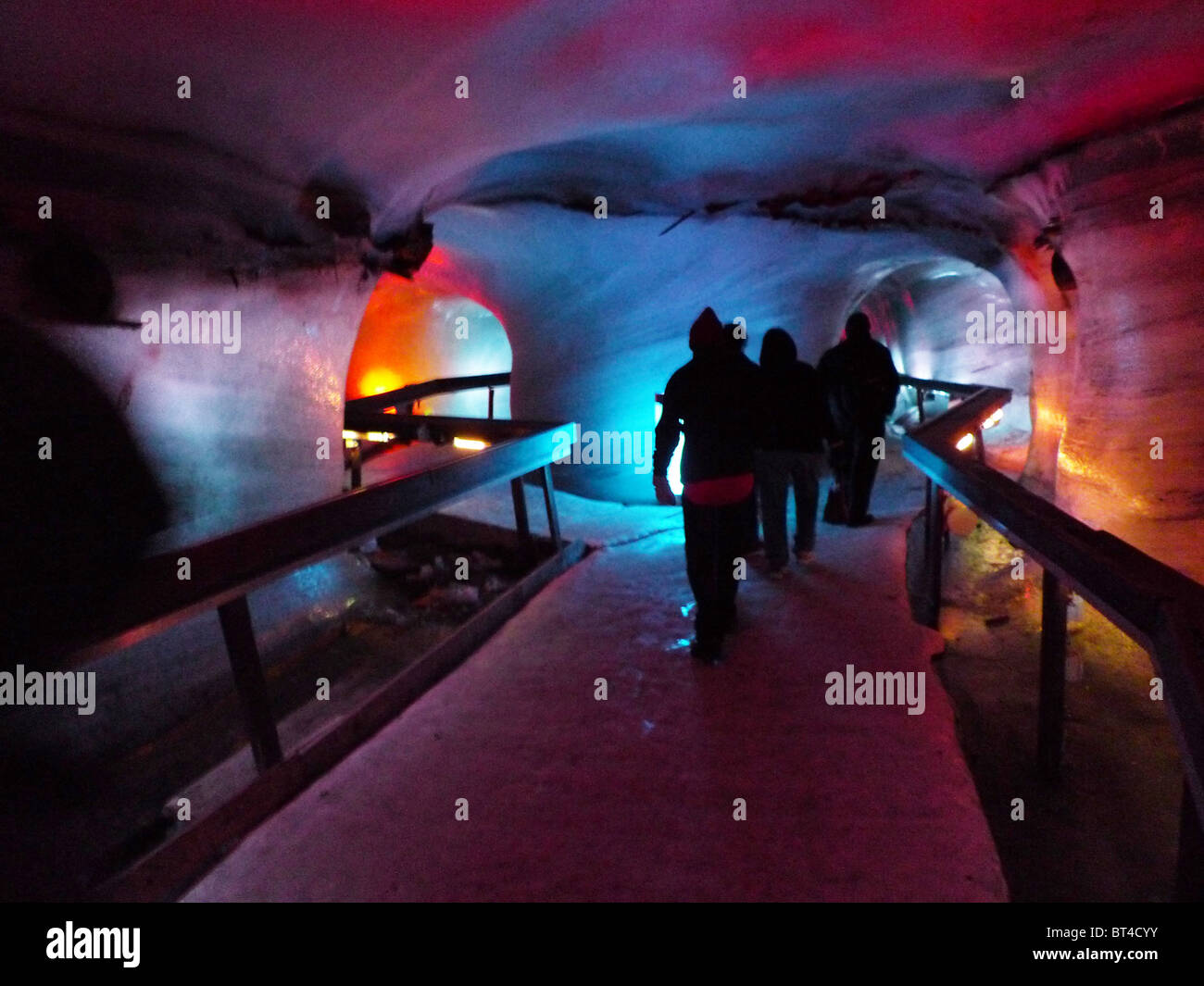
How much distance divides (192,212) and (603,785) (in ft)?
11.8

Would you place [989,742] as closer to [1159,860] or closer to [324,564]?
[1159,860]

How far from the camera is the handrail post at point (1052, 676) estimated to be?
261 cm

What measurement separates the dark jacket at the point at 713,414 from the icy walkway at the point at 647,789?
0.96 m

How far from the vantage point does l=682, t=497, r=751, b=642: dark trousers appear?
3469mm

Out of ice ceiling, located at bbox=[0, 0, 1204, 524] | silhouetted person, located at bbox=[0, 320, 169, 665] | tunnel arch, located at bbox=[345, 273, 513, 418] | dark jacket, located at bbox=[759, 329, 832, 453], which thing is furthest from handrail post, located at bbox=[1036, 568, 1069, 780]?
tunnel arch, located at bbox=[345, 273, 513, 418]

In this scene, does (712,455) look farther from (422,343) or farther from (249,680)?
(422,343)

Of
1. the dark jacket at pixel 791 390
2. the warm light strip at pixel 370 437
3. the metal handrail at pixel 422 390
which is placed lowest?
the warm light strip at pixel 370 437

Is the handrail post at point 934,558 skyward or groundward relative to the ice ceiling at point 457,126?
groundward

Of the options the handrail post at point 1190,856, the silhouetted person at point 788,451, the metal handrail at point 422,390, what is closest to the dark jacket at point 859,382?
the silhouetted person at point 788,451

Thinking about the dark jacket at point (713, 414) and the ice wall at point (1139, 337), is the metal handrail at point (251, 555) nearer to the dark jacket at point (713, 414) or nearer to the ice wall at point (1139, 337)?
the dark jacket at point (713, 414)

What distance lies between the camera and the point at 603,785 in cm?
253

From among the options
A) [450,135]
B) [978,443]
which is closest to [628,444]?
→ [978,443]

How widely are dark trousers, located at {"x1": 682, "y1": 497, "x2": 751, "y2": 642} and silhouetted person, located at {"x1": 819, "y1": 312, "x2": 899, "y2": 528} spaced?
2.35m

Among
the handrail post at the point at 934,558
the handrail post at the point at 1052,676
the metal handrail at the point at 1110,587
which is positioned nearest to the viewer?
the metal handrail at the point at 1110,587
